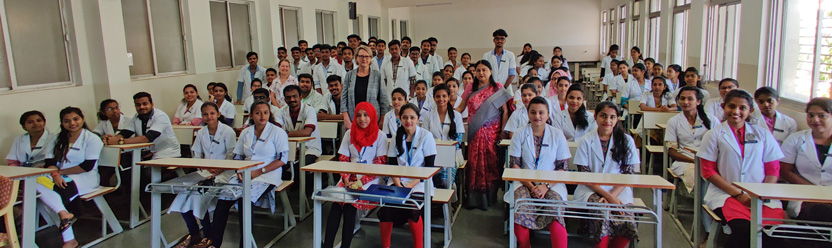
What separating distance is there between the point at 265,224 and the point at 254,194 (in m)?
0.62

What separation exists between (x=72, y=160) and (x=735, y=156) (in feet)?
14.0

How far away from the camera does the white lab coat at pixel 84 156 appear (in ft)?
12.0

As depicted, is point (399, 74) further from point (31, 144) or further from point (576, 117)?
point (31, 144)

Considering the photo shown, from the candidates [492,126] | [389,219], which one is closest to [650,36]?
[492,126]

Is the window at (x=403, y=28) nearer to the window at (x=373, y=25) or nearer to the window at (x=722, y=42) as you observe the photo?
the window at (x=373, y=25)

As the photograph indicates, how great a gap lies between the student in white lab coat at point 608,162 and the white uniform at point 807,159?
2.83 ft

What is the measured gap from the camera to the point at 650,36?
10312 mm

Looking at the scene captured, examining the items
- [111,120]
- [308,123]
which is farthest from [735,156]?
[111,120]

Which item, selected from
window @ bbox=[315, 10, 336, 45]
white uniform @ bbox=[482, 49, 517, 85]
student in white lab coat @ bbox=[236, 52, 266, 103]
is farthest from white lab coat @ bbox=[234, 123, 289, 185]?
window @ bbox=[315, 10, 336, 45]

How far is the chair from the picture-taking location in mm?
2590

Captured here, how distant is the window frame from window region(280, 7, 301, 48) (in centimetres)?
403

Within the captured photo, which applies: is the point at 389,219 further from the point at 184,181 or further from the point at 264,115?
the point at 184,181

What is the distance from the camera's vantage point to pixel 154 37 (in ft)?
21.3

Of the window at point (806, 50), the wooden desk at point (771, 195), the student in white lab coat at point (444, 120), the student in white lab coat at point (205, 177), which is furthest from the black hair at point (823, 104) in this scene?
the student in white lab coat at point (205, 177)
